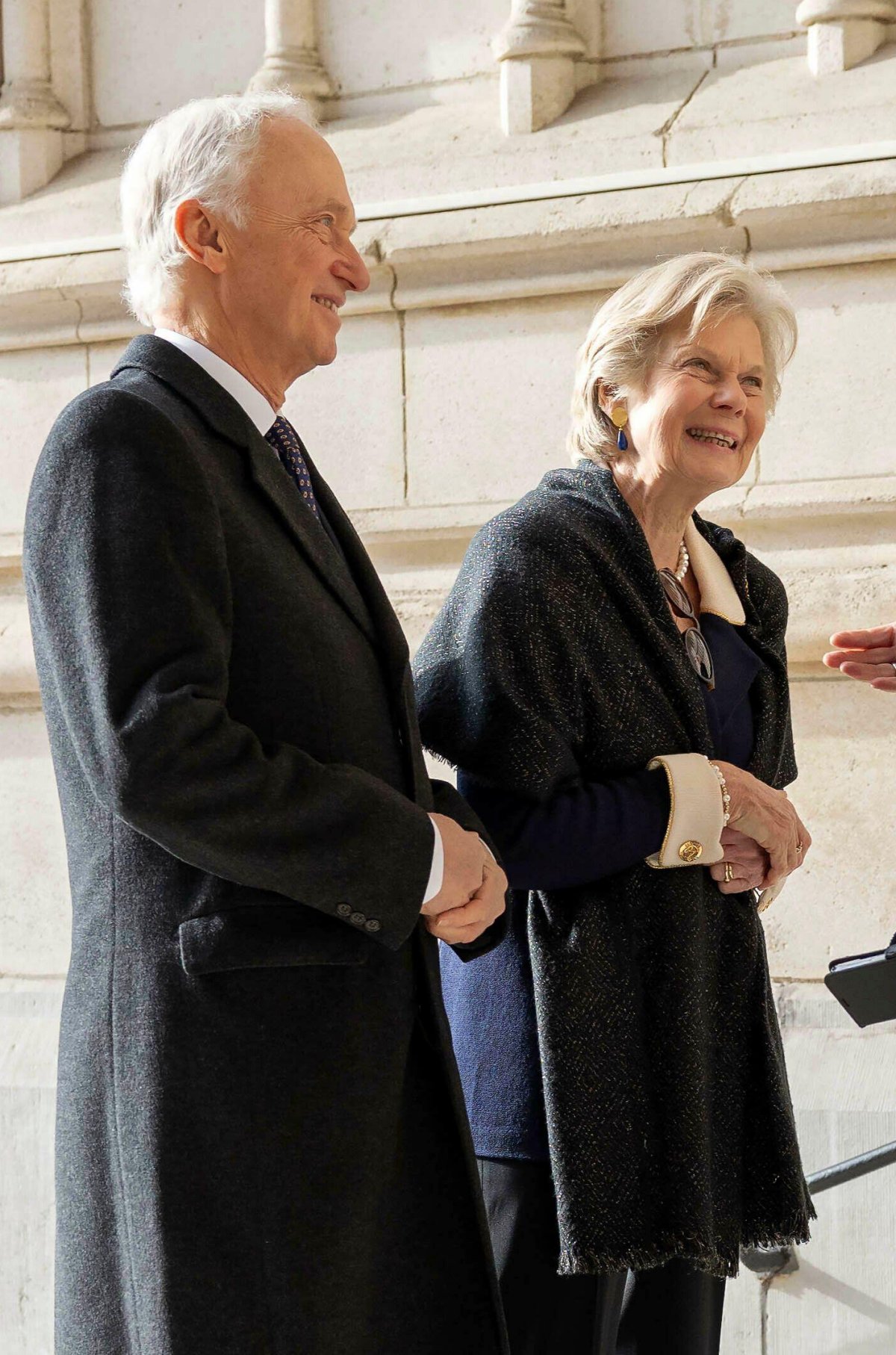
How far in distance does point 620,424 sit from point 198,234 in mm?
637

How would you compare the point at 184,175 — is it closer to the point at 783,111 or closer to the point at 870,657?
the point at 870,657

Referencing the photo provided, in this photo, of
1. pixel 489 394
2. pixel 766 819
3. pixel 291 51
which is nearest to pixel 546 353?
pixel 489 394

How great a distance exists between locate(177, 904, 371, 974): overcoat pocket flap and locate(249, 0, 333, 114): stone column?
Answer: 2.49 meters

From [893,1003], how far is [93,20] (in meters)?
2.95

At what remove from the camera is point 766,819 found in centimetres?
178

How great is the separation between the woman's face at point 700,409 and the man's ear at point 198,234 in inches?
24.2

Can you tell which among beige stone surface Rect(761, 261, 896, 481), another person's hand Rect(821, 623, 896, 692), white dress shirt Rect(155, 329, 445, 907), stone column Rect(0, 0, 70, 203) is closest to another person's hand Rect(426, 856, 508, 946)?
white dress shirt Rect(155, 329, 445, 907)

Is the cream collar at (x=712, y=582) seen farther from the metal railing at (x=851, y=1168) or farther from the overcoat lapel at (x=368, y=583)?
the metal railing at (x=851, y=1168)

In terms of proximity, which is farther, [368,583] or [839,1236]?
[839,1236]

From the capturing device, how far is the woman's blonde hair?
1.93 metres

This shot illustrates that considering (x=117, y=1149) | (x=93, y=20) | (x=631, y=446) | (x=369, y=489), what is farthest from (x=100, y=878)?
(x=93, y=20)

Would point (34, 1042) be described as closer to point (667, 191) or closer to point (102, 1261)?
point (102, 1261)

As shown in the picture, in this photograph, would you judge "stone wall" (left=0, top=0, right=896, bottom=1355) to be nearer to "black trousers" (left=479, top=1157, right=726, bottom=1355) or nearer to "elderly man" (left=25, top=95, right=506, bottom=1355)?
"black trousers" (left=479, top=1157, right=726, bottom=1355)

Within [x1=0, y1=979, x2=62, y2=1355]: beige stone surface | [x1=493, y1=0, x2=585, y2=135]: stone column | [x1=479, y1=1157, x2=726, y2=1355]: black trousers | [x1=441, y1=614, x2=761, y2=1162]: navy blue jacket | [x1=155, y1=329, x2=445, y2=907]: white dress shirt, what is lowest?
[x1=0, y1=979, x2=62, y2=1355]: beige stone surface
